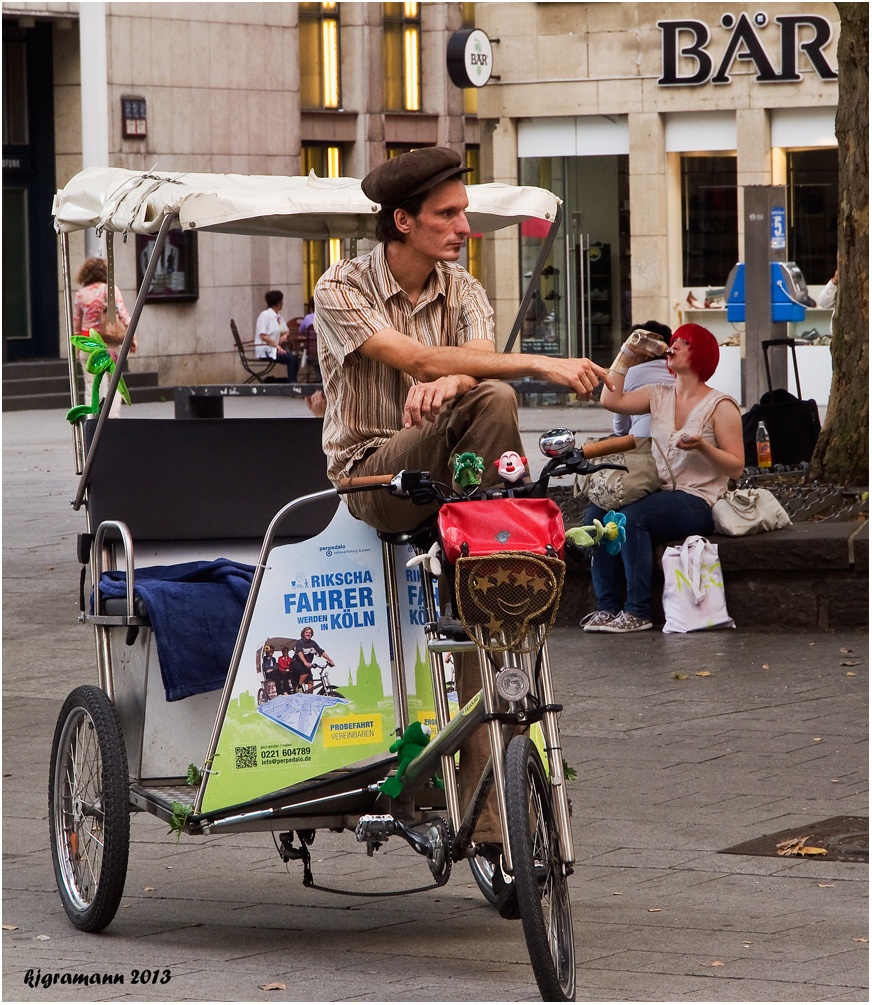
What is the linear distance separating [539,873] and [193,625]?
4.77 ft

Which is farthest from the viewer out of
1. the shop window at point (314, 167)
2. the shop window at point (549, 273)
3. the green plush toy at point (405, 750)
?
the shop window at point (314, 167)

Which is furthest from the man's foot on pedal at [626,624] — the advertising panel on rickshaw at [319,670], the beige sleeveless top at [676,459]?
the advertising panel on rickshaw at [319,670]

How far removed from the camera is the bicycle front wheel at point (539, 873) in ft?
13.9

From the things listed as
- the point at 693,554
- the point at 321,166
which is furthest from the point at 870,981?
the point at 321,166

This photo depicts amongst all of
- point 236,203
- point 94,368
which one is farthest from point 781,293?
point 236,203

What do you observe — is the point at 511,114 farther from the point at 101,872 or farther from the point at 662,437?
the point at 101,872

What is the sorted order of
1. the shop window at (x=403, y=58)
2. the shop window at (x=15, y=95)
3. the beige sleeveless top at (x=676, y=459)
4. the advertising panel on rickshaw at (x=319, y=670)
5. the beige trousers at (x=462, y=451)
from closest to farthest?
1. the beige trousers at (x=462, y=451)
2. the advertising panel on rickshaw at (x=319, y=670)
3. the beige sleeveless top at (x=676, y=459)
4. the shop window at (x=15, y=95)
5. the shop window at (x=403, y=58)

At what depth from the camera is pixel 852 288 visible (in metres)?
10.9

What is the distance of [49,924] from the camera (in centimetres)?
536

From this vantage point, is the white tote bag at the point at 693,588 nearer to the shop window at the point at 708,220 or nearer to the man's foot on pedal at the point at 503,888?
the man's foot on pedal at the point at 503,888

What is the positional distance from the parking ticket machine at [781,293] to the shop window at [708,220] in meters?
1.13

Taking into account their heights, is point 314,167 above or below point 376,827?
above

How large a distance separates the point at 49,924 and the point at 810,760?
9.87 feet

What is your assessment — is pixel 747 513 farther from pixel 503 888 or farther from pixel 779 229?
pixel 779 229
